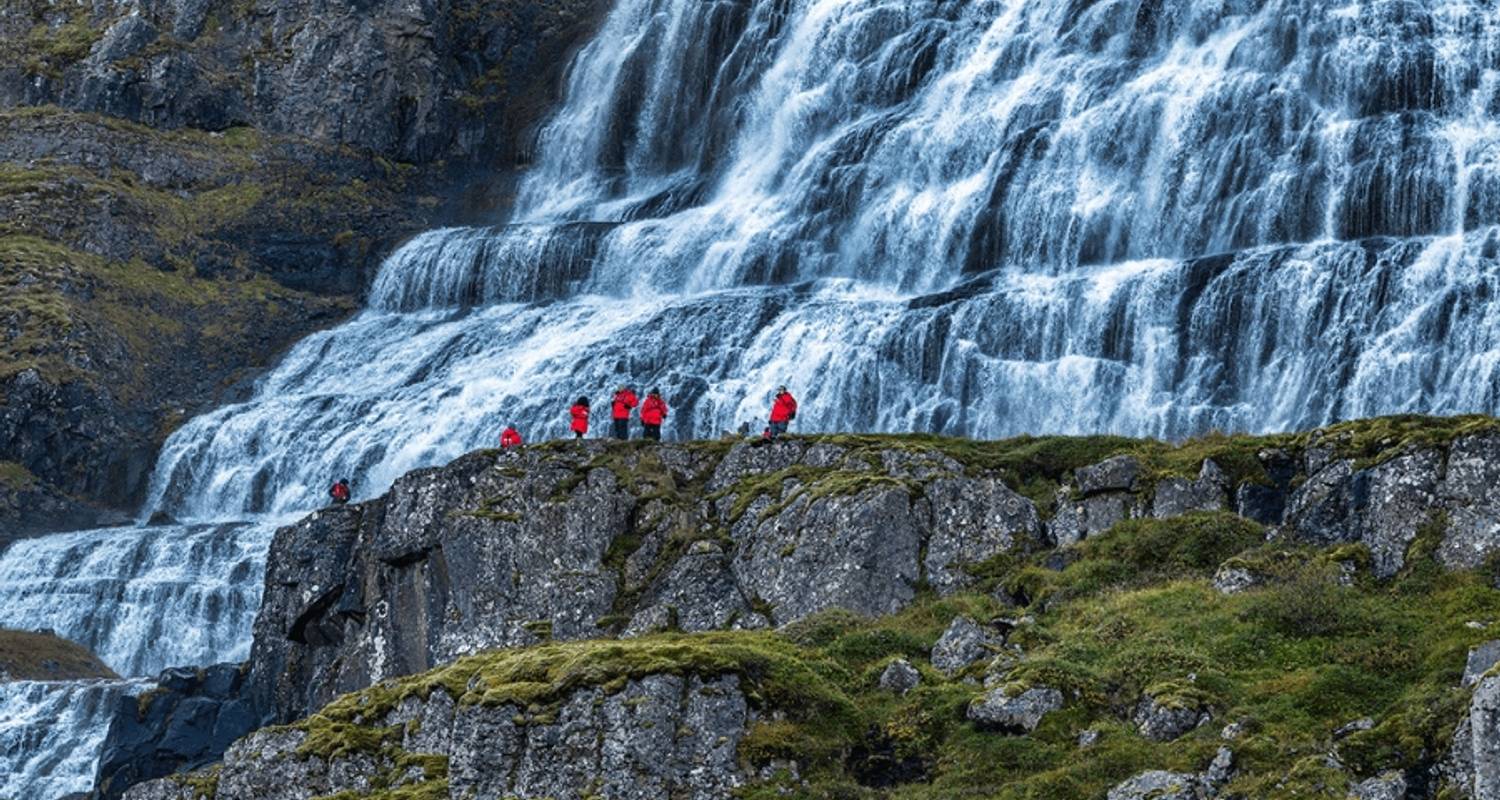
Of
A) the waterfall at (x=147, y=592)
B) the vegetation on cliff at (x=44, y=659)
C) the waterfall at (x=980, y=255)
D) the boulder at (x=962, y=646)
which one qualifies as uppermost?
the waterfall at (x=980, y=255)

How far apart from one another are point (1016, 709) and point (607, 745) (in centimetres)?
710

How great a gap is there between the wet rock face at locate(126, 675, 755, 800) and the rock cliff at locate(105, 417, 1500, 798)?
0.17 ft

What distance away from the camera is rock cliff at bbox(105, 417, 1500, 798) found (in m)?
34.2

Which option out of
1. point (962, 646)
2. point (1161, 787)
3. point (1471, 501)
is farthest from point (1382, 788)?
point (962, 646)

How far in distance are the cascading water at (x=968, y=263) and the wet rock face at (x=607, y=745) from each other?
29.3 meters

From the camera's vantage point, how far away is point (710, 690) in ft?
120

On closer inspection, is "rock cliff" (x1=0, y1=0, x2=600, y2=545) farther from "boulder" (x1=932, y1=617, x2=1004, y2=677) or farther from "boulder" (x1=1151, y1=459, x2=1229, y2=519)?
"boulder" (x1=932, y1=617, x2=1004, y2=677)

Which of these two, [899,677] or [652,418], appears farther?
[652,418]

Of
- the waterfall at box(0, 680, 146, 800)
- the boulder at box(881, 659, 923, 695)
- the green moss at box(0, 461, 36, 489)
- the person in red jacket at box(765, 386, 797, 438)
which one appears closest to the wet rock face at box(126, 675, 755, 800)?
the boulder at box(881, 659, 923, 695)

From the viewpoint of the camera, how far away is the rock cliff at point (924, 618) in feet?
112

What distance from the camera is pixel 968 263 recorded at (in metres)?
Answer: 76.9

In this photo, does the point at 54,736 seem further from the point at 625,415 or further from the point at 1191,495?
the point at 1191,495

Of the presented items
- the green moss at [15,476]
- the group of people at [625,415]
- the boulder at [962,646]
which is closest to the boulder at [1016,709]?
the boulder at [962,646]

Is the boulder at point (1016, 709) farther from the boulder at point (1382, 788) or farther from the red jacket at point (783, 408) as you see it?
the red jacket at point (783, 408)
